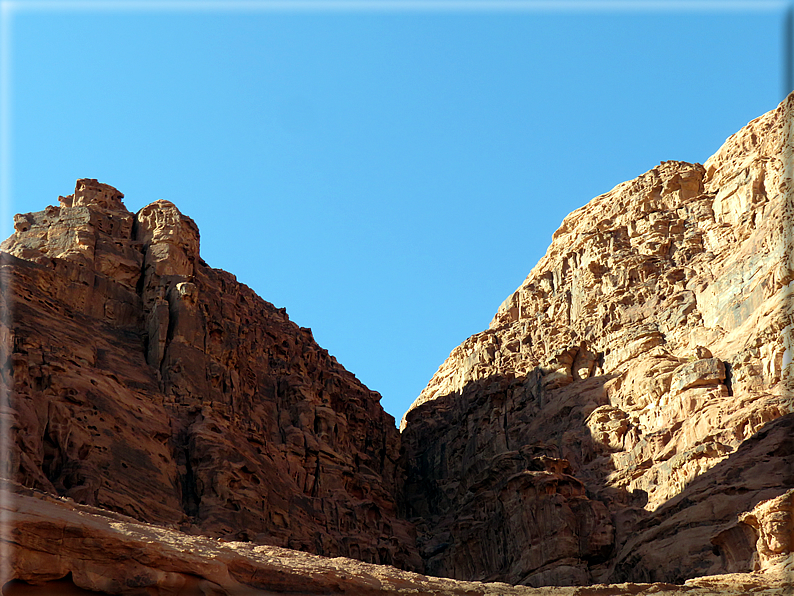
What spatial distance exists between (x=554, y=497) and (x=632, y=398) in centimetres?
1331

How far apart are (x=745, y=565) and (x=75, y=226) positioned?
57.0 meters

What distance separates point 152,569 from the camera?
114 ft

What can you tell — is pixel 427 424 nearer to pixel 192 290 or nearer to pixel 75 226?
pixel 192 290

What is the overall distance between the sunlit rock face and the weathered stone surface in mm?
20787

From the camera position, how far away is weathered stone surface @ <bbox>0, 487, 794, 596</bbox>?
1316 inches

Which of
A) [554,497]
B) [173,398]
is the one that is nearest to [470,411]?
[554,497]

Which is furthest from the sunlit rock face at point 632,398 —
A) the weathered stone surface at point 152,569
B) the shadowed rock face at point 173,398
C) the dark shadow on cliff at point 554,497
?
the weathered stone surface at point 152,569

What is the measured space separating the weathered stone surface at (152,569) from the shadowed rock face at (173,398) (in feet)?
63.4

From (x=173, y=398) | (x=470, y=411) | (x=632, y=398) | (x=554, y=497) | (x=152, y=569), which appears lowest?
(x=152, y=569)

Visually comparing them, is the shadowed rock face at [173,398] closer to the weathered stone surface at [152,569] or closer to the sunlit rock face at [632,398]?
the sunlit rock face at [632,398]

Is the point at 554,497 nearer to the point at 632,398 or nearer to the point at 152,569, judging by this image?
the point at 632,398

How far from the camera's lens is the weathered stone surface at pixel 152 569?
33.4m

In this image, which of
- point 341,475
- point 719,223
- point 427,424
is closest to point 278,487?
point 341,475

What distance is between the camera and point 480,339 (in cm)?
10875
